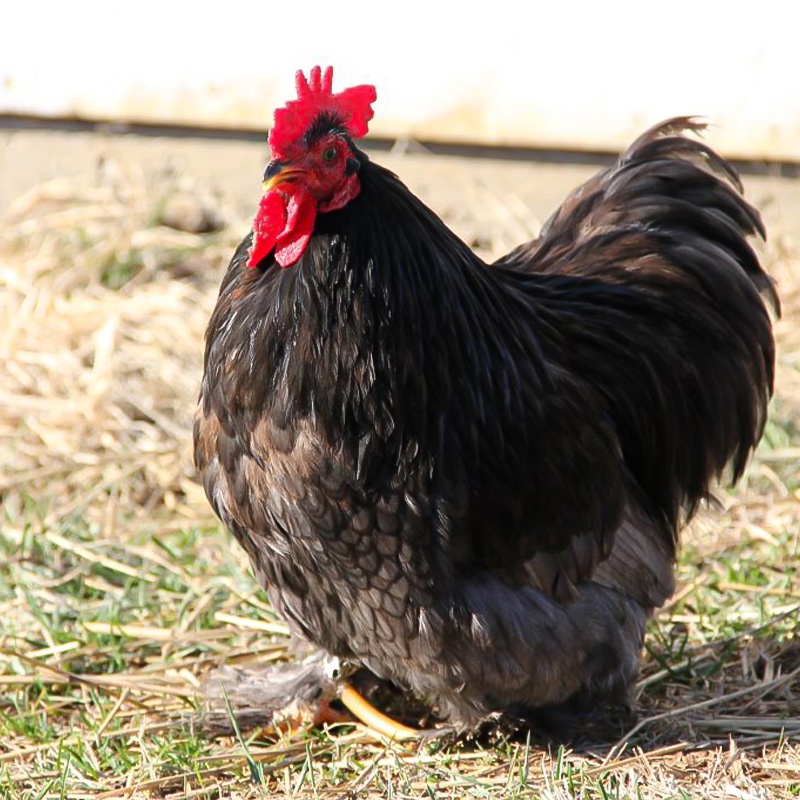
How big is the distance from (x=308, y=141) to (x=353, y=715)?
1936 mm

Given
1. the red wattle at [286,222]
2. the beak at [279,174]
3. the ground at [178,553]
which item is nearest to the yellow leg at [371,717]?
the ground at [178,553]

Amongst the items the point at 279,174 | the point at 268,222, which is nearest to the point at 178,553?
the point at 268,222

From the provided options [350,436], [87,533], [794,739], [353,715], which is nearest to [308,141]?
[350,436]

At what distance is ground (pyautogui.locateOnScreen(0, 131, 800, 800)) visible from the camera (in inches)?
147

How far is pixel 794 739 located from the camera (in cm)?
377

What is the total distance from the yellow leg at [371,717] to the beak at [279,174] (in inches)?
70.2

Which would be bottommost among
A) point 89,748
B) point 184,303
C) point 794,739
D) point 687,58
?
point 89,748

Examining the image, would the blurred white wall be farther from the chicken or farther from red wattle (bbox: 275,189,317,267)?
red wattle (bbox: 275,189,317,267)

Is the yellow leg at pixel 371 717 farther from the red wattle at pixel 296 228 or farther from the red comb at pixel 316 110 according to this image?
the red comb at pixel 316 110

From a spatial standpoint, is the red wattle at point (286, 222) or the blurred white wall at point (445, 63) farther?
the blurred white wall at point (445, 63)

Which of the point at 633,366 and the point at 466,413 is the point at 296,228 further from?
the point at 633,366

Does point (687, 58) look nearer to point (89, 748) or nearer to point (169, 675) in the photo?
point (169, 675)

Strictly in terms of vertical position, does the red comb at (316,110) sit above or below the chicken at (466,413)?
above

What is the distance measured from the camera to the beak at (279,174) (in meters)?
3.09
